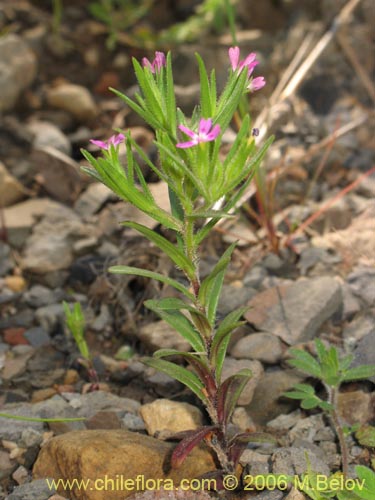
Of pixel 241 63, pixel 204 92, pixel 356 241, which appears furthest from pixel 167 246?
pixel 356 241

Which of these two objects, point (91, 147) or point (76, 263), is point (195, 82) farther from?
point (76, 263)

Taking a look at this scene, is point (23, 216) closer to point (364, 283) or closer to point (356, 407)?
point (364, 283)

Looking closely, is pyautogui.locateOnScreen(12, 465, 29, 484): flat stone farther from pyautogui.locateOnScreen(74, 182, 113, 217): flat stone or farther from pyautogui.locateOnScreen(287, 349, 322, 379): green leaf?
pyautogui.locateOnScreen(74, 182, 113, 217): flat stone

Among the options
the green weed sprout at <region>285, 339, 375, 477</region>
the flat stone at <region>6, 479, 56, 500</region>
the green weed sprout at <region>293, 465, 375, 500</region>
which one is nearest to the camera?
the green weed sprout at <region>293, 465, 375, 500</region>

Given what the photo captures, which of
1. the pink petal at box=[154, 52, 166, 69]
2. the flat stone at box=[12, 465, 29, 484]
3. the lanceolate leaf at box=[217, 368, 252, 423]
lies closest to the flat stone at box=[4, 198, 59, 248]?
the flat stone at box=[12, 465, 29, 484]

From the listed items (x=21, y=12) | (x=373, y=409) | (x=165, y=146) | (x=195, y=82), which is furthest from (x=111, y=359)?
(x=21, y=12)

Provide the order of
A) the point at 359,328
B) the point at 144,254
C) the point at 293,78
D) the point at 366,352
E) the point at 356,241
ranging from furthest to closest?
1. the point at 293,78
2. the point at 356,241
3. the point at 144,254
4. the point at 359,328
5. the point at 366,352
